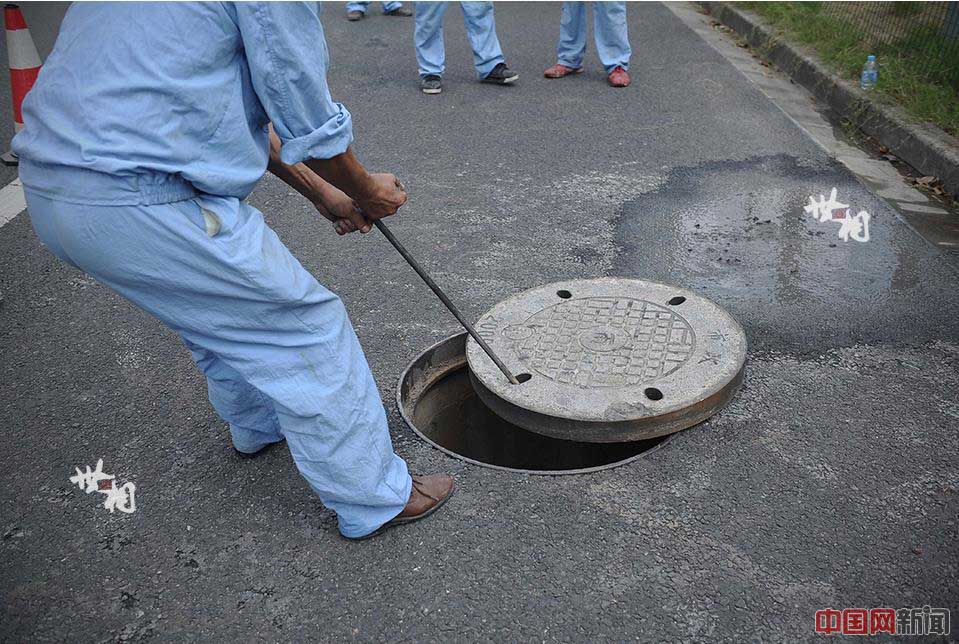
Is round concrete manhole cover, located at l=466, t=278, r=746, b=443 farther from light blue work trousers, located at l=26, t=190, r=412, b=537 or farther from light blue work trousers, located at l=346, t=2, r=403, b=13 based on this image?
light blue work trousers, located at l=346, t=2, r=403, b=13

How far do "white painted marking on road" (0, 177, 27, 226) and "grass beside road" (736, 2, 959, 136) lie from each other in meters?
4.59

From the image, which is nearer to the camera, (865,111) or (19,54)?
(19,54)

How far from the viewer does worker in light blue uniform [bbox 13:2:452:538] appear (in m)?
1.53

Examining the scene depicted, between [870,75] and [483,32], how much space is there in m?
2.40

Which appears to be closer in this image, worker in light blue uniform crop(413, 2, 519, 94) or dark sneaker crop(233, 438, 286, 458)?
dark sneaker crop(233, 438, 286, 458)

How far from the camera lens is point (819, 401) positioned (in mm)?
2576

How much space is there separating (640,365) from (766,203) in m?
1.68

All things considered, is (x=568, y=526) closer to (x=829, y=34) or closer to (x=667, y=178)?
(x=667, y=178)

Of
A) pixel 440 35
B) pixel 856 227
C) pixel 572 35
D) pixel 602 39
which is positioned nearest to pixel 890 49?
pixel 602 39

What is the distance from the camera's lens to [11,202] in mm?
4203

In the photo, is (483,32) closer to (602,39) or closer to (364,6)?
(602,39)

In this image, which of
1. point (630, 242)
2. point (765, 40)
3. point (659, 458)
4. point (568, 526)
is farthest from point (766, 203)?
point (765, 40)

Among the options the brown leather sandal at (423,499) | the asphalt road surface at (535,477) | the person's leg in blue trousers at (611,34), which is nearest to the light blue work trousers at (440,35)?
the person's leg in blue trousers at (611,34)

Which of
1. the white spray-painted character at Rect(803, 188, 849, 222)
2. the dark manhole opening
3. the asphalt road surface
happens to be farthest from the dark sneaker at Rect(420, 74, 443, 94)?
the dark manhole opening
